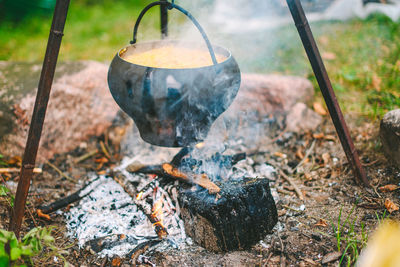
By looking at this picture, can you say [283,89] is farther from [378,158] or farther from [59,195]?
[59,195]

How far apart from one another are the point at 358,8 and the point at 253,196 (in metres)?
6.22

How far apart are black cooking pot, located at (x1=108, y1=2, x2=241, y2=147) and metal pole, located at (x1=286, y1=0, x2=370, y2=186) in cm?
59

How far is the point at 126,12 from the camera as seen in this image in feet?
28.3

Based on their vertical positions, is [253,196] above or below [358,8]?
below

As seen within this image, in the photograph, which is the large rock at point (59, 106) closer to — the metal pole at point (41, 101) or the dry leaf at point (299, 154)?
the metal pole at point (41, 101)

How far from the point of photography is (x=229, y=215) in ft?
7.36

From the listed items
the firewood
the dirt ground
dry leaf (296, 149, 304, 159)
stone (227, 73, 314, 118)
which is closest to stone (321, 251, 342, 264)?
the dirt ground

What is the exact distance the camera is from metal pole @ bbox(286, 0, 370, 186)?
7.69ft

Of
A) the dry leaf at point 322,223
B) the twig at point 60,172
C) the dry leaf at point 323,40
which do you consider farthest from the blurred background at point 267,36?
the twig at point 60,172

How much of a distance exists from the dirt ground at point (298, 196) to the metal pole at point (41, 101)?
0.25m

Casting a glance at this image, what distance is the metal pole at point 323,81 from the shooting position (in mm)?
2344

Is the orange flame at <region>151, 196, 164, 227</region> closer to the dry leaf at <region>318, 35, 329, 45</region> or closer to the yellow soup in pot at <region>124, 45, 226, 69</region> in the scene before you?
the yellow soup in pot at <region>124, 45, 226, 69</region>

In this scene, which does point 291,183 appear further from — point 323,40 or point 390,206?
point 323,40

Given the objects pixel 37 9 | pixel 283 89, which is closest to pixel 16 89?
pixel 283 89
